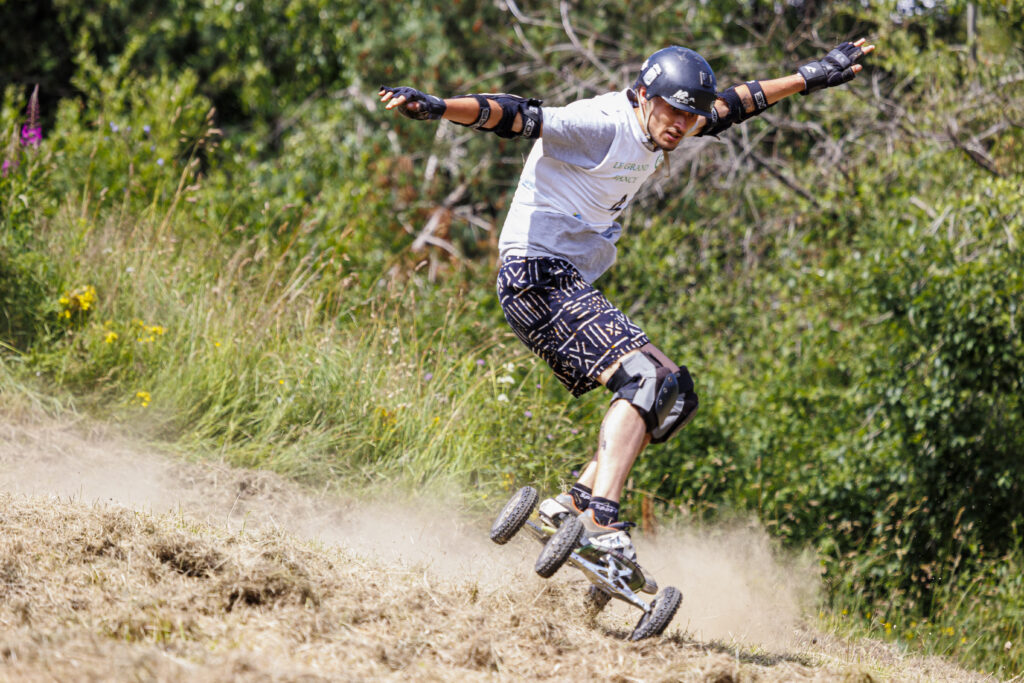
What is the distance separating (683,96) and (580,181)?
1.70 feet

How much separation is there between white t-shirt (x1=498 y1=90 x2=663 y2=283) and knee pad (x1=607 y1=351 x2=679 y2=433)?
0.55 meters

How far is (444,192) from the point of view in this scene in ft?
33.7

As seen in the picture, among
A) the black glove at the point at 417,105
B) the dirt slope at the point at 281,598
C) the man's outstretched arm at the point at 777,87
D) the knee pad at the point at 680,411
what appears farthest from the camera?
the man's outstretched arm at the point at 777,87

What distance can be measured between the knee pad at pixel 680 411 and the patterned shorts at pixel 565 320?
0.22 meters

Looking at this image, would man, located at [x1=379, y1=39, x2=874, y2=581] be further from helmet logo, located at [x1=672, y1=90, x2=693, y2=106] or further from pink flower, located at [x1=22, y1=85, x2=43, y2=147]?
pink flower, located at [x1=22, y1=85, x2=43, y2=147]

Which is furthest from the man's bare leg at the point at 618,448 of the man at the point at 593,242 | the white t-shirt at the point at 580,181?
the white t-shirt at the point at 580,181

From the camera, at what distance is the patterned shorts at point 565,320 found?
3.82 m

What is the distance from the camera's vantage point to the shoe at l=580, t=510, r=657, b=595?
3.57 meters

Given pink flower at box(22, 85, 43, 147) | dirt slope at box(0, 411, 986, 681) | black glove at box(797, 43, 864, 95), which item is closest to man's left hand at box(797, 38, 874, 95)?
black glove at box(797, 43, 864, 95)

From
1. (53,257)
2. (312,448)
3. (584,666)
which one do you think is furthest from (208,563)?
(53,257)

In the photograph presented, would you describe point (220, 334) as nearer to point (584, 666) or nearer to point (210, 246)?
point (210, 246)

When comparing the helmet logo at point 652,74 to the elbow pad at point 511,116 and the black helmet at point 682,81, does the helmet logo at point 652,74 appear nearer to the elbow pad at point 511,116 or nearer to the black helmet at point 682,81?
the black helmet at point 682,81

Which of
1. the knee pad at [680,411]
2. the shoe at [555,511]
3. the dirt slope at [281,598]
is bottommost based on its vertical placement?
the dirt slope at [281,598]

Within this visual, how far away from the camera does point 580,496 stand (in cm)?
395
